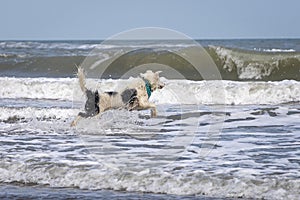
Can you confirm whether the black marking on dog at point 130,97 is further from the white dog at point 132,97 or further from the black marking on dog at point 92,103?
the black marking on dog at point 92,103

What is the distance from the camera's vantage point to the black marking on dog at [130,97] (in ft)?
34.9

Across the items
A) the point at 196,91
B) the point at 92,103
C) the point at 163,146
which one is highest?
the point at 92,103

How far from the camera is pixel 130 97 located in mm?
10664

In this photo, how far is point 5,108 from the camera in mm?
13469

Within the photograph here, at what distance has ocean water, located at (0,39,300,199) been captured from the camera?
6.27 m

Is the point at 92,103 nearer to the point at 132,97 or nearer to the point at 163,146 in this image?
the point at 132,97

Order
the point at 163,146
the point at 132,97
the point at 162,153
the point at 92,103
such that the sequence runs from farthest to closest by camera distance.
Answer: the point at 132,97, the point at 92,103, the point at 163,146, the point at 162,153

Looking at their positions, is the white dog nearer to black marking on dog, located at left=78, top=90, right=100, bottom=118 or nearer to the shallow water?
black marking on dog, located at left=78, top=90, right=100, bottom=118

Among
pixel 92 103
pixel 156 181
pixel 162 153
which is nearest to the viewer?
pixel 156 181

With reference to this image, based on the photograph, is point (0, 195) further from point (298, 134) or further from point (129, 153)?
point (298, 134)

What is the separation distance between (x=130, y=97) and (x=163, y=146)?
2.15m

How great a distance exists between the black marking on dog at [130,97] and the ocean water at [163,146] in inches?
12.0

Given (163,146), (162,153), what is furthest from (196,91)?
(162,153)

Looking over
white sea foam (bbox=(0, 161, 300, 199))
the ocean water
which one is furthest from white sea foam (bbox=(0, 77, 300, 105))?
white sea foam (bbox=(0, 161, 300, 199))
